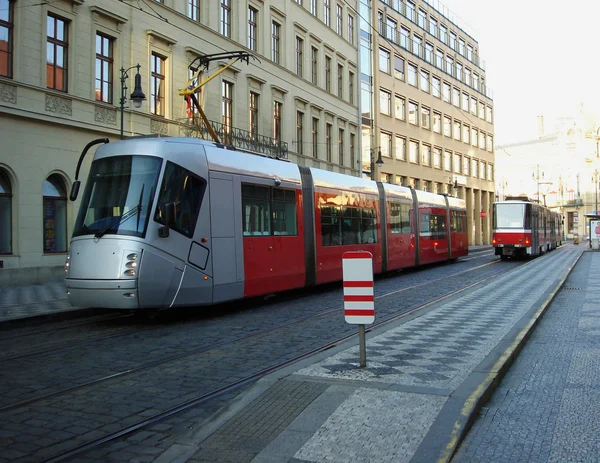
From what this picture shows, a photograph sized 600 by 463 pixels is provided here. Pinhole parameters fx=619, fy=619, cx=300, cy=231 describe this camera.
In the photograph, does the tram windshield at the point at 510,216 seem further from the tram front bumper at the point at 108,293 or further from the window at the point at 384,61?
the tram front bumper at the point at 108,293

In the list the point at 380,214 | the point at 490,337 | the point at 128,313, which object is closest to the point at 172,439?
the point at 490,337

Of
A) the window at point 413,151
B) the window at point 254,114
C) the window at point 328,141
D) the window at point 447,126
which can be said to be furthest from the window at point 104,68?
the window at point 447,126

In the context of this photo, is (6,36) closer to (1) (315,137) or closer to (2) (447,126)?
(1) (315,137)

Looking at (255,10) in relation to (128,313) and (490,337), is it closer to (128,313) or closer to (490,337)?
(128,313)

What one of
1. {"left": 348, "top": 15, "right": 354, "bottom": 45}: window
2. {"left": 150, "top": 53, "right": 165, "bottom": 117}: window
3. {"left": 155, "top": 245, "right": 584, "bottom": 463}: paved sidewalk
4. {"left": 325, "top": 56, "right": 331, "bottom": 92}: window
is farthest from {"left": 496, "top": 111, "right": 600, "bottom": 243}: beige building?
{"left": 155, "top": 245, "right": 584, "bottom": 463}: paved sidewalk

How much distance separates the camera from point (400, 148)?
50.9 m

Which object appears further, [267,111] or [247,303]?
[267,111]

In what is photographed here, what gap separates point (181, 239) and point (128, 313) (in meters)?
2.74

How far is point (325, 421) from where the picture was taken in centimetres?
477

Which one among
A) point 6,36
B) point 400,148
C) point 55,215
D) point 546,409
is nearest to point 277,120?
point 55,215

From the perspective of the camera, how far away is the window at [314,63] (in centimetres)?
3656

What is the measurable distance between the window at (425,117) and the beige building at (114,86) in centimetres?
2172

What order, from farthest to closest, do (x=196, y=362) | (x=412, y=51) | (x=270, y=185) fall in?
(x=412, y=51)
(x=270, y=185)
(x=196, y=362)

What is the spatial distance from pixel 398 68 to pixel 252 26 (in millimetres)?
23325
